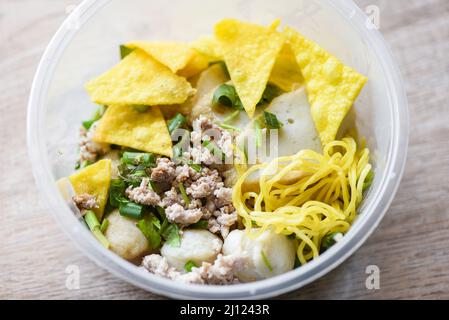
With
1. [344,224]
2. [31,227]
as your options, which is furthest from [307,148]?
[31,227]

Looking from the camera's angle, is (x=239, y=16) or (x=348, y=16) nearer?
(x=348, y=16)

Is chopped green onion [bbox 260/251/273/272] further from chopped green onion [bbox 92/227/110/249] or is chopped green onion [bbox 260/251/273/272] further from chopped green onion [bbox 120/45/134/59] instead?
chopped green onion [bbox 120/45/134/59]

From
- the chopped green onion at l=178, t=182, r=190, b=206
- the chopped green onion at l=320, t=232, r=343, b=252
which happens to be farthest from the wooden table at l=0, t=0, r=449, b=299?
the chopped green onion at l=178, t=182, r=190, b=206

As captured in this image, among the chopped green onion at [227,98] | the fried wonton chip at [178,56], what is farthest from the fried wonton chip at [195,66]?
the chopped green onion at [227,98]

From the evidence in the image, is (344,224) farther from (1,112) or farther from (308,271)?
(1,112)

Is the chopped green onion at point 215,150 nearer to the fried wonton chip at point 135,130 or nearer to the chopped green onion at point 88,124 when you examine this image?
the fried wonton chip at point 135,130

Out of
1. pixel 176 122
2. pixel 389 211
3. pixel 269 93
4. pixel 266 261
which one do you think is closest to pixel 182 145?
pixel 176 122

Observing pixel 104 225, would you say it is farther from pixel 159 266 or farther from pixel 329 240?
pixel 329 240
